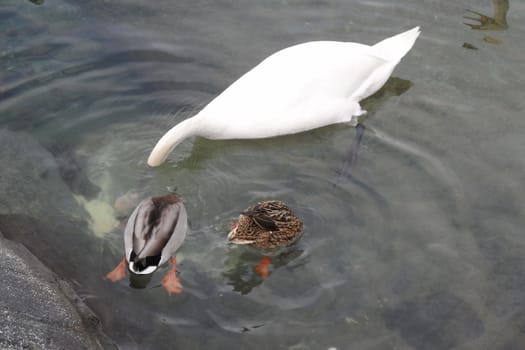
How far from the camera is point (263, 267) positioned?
4574 mm

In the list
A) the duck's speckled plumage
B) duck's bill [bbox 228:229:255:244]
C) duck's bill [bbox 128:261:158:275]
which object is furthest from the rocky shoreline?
the duck's speckled plumage

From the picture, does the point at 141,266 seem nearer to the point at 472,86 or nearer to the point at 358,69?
the point at 358,69

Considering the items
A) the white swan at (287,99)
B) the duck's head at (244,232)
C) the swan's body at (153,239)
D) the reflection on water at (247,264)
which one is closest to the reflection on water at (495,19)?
the white swan at (287,99)

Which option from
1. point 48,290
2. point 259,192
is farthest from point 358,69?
point 48,290

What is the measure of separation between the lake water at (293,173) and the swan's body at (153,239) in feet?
0.38

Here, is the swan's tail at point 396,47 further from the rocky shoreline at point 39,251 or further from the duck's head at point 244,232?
the rocky shoreline at point 39,251

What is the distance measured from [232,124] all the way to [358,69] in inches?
53.2

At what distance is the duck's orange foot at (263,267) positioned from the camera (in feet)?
14.9

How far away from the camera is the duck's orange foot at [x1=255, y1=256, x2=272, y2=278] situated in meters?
4.53

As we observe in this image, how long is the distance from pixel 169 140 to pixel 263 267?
1.41 m

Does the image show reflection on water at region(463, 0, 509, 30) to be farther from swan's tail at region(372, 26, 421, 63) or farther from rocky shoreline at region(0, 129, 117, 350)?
rocky shoreline at region(0, 129, 117, 350)

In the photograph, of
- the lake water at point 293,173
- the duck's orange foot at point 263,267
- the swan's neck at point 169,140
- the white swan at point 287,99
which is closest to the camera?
the lake water at point 293,173

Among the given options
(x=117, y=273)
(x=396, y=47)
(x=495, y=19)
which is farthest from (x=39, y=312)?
(x=495, y=19)

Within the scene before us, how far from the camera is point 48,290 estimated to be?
400cm
